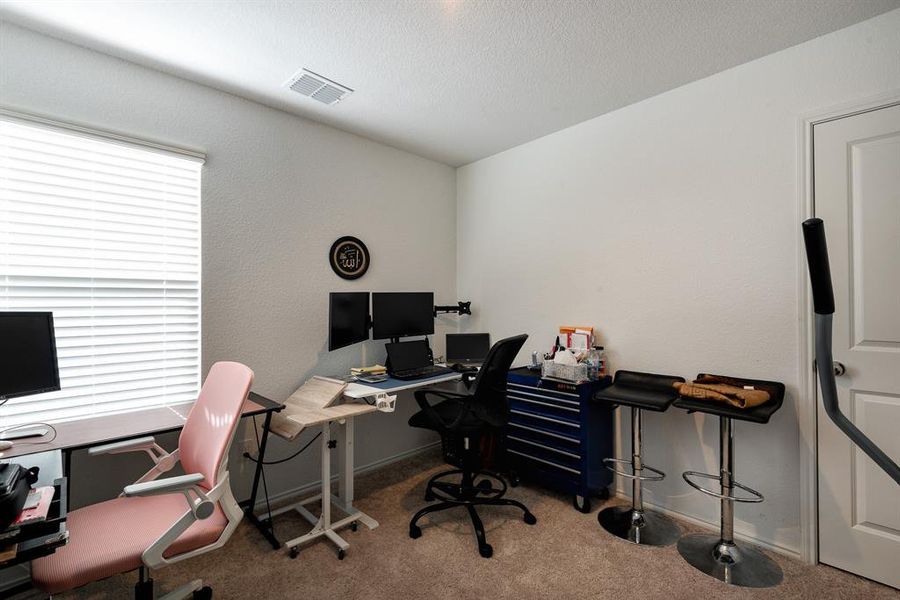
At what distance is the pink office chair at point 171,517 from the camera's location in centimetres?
137

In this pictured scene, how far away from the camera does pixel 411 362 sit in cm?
330

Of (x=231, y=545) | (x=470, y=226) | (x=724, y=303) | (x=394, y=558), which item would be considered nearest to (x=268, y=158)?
(x=470, y=226)

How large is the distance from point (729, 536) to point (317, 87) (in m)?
3.45

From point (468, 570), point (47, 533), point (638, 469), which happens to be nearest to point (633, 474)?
point (638, 469)

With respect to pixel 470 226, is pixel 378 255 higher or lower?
lower

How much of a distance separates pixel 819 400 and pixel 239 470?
3.37 metres

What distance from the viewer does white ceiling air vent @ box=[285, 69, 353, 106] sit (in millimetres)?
2508

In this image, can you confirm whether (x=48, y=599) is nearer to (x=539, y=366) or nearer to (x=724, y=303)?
(x=539, y=366)

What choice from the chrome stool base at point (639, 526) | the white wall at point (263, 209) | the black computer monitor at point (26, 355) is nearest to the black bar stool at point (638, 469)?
the chrome stool base at point (639, 526)

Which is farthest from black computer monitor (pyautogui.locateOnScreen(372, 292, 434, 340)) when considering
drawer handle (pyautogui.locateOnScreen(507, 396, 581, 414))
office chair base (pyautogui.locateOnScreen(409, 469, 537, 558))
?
→ office chair base (pyautogui.locateOnScreen(409, 469, 537, 558))

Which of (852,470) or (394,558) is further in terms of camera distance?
(394,558)

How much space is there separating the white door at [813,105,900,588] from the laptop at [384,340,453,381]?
2280 millimetres

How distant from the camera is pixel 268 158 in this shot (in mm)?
2891

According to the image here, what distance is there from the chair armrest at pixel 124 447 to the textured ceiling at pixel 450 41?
6.42 feet
